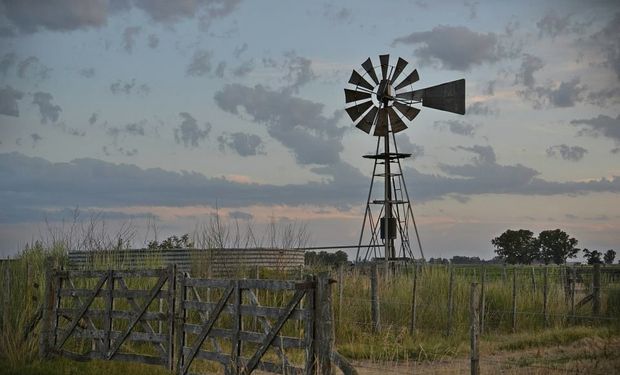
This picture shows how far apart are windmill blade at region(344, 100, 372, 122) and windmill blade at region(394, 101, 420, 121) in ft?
3.37

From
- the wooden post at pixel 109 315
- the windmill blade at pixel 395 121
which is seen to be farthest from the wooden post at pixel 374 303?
the windmill blade at pixel 395 121

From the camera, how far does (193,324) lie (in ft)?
39.9

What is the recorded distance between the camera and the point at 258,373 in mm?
13359

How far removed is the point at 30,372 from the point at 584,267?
16.7 m

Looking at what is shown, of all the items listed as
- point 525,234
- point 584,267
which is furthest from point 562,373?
point 525,234

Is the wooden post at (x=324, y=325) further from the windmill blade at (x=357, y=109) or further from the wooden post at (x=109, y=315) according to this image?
the windmill blade at (x=357, y=109)

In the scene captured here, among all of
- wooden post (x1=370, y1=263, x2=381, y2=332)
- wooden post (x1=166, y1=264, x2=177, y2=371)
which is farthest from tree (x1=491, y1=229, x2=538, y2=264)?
wooden post (x1=166, y1=264, x2=177, y2=371)

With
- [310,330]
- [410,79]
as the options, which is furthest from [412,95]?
[310,330]

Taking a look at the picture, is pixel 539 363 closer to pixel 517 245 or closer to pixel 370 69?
pixel 370 69

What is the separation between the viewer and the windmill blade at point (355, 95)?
27.0 m

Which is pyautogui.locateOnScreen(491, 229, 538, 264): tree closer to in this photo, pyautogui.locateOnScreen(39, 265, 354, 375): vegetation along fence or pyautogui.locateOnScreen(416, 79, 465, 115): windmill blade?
pyautogui.locateOnScreen(416, 79, 465, 115): windmill blade

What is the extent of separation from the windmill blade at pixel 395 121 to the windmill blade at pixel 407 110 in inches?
8.9

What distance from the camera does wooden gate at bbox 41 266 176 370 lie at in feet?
42.3

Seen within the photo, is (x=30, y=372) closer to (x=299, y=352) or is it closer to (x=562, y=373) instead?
(x=299, y=352)
